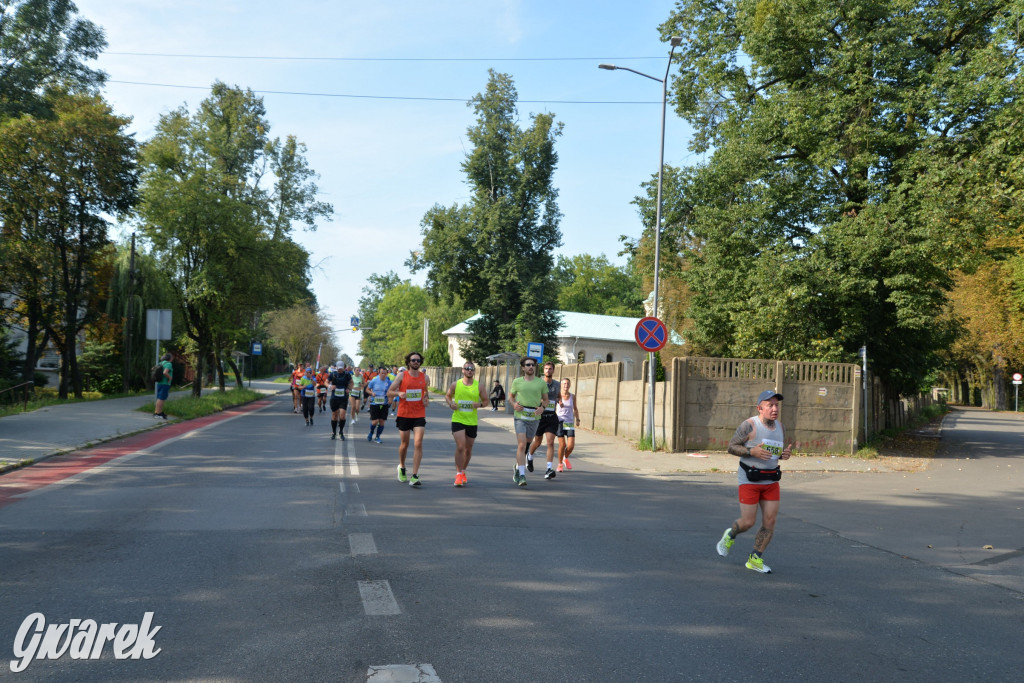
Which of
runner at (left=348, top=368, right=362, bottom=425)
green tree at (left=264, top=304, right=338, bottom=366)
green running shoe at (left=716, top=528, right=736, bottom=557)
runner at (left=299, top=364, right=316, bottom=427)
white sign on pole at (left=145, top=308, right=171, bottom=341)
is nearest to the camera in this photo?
green running shoe at (left=716, top=528, right=736, bottom=557)

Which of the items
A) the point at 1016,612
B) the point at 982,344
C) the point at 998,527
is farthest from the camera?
the point at 982,344

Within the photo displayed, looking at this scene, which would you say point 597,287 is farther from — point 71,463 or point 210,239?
point 71,463

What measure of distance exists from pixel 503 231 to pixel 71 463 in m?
41.4

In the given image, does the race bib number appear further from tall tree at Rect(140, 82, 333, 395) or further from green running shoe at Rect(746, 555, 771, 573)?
tall tree at Rect(140, 82, 333, 395)

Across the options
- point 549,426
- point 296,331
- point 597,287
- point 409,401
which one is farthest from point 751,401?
point 597,287

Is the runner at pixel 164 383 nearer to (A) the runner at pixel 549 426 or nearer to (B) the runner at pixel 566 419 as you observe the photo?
(A) the runner at pixel 549 426

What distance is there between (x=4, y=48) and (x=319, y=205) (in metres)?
25.4

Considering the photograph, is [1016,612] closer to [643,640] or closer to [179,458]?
[643,640]

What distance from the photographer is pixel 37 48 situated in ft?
68.1

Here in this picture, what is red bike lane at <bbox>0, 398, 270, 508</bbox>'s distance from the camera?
35.2 feet

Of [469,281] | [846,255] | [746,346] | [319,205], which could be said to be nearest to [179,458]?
[746,346]

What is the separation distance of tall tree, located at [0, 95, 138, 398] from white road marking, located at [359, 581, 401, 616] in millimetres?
25437

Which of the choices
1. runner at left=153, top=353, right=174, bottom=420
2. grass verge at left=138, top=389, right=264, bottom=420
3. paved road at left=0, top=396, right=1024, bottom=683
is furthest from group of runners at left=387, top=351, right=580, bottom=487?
grass verge at left=138, top=389, right=264, bottom=420

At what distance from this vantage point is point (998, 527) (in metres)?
10.4
